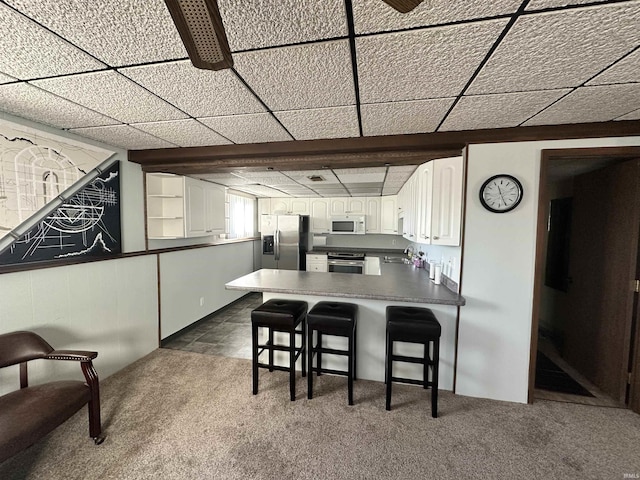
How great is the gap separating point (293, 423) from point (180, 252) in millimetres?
2681

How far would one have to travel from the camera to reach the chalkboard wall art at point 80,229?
1.98 m

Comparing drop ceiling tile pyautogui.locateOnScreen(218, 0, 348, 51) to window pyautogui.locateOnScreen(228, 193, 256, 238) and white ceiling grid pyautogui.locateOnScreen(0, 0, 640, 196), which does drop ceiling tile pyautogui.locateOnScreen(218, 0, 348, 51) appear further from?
window pyautogui.locateOnScreen(228, 193, 256, 238)

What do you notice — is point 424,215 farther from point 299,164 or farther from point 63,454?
point 63,454

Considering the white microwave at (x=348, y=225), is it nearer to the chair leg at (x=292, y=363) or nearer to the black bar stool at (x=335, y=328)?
the black bar stool at (x=335, y=328)

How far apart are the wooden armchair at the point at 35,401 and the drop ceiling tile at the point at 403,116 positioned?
105 inches

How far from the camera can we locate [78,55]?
4.01 feet

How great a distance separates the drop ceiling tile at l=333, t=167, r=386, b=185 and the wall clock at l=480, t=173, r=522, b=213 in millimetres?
1182

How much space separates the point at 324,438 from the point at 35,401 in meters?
1.88

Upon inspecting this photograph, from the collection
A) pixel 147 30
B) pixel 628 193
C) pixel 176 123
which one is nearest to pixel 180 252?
pixel 176 123

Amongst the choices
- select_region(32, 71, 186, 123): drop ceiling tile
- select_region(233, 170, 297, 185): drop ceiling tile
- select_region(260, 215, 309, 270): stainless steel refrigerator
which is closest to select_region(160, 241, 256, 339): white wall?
select_region(260, 215, 309, 270): stainless steel refrigerator

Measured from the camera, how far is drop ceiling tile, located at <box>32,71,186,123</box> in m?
1.44

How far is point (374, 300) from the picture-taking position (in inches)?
100.0

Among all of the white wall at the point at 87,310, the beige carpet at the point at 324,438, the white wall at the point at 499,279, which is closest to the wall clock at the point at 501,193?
the white wall at the point at 499,279

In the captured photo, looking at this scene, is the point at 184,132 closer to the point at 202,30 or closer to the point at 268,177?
the point at 268,177
